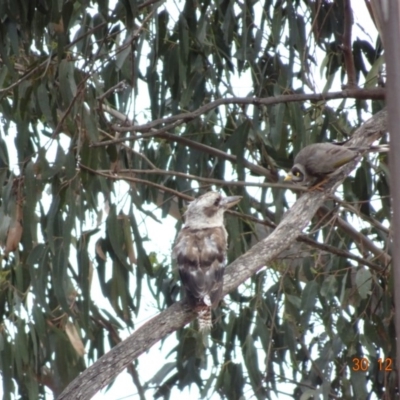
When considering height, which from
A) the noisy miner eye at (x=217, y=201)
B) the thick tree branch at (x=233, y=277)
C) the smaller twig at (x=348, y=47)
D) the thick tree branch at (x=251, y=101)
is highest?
the smaller twig at (x=348, y=47)

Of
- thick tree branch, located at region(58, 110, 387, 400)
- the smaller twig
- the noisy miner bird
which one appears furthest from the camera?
the smaller twig

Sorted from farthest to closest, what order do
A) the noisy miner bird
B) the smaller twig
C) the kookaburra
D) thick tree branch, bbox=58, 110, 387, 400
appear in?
1. the smaller twig
2. the noisy miner bird
3. the kookaburra
4. thick tree branch, bbox=58, 110, 387, 400

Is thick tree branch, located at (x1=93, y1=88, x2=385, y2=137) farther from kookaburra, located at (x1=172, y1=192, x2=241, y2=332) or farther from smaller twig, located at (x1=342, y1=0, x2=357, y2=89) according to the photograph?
kookaburra, located at (x1=172, y1=192, x2=241, y2=332)

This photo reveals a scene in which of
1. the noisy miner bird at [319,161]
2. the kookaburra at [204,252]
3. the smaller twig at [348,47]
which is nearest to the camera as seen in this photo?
the kookaburra at [204,252]

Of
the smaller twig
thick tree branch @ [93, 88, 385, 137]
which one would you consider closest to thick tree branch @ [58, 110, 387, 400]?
thick tree branch @ [93, 88, 385, 137]

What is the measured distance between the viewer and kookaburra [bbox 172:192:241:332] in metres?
3.11

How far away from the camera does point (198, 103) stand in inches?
158

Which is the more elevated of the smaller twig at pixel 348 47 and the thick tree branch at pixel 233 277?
the smaller twig at pixel 348 47

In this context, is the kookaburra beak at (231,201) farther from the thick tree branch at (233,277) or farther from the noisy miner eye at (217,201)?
the thick tree branch at (233,277)

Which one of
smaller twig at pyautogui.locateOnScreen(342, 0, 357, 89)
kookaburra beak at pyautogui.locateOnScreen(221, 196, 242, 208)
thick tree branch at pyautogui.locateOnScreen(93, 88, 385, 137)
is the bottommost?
kookaburra beak at pyautogui.locateOnScreen(221, 196, 242, 208)

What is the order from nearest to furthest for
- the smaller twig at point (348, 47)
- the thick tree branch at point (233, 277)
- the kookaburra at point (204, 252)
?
the thick tree branch at point (233, 277)
the kookaburra at point (204, 252)
the smaller twig at point (348, 47)

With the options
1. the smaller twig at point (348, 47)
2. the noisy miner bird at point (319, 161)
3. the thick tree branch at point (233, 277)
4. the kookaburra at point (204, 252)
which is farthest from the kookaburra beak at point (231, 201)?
the smaller twig at point (348, 47)

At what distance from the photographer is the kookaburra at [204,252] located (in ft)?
10.2

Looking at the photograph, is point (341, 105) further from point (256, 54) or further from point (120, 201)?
point (120, 201)
